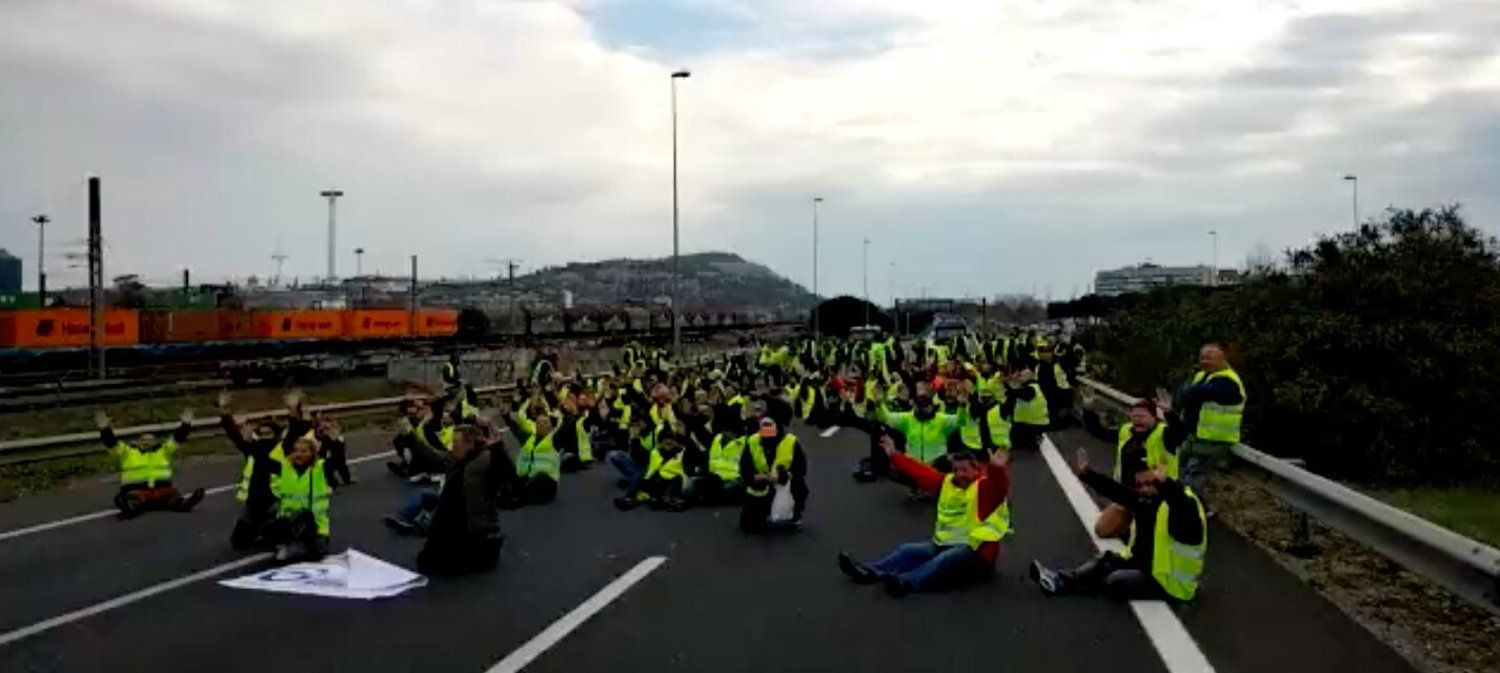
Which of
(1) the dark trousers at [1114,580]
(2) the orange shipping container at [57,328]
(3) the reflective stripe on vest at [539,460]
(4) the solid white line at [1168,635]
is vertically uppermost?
(2) the orange shipping container at [57,328]

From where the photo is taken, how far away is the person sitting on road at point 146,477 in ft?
49.6

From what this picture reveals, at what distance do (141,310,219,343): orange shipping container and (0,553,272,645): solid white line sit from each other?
39377mm

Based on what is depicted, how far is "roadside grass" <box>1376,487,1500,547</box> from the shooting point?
43.1ft

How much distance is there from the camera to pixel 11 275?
284ft

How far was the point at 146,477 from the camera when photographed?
15.3m

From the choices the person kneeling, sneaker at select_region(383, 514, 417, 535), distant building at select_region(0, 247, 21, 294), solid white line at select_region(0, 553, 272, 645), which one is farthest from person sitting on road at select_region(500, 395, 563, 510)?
distant building at select_region(0, 247, 21, 294)

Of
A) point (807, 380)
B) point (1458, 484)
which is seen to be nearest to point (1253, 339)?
point (1458, 484)

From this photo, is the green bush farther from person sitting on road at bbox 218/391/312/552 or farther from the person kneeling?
person sitting on road at bbox 218/391/312/552

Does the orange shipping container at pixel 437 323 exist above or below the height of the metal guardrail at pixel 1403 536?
above

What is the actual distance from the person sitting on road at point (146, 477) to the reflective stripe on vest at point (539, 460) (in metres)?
3.36

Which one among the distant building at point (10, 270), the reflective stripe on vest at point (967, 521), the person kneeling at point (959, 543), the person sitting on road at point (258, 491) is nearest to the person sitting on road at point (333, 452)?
the person sitting on road at point (258, 491)

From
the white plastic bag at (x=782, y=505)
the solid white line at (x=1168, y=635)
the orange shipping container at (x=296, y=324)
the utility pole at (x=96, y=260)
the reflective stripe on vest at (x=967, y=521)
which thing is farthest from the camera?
the orange shipping container at (x=296, y=324)

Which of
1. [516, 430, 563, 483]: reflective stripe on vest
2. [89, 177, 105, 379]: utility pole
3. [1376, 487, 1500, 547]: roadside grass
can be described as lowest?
[1376, 487, 1500, 547]: roadside grass

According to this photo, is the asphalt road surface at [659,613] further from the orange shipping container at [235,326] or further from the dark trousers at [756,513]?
the orange shipping container at [235,326]
